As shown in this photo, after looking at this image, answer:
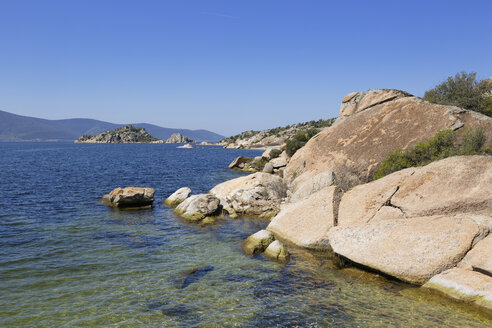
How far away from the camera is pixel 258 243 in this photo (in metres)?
16.4

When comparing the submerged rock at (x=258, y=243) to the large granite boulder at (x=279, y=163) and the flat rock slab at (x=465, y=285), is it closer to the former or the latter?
the flat rock slab at (x=465, y=285)

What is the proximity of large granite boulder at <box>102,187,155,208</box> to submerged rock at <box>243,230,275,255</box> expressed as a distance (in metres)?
13.4

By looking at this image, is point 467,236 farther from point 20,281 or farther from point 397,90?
point 397,90

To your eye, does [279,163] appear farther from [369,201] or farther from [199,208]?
[369,201]

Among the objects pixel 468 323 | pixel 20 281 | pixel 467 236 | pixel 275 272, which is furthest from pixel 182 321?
pixel 467 236

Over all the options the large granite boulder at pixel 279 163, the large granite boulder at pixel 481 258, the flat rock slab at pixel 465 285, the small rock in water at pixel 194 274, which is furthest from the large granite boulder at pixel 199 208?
the large granite boulder at pixel 279 163

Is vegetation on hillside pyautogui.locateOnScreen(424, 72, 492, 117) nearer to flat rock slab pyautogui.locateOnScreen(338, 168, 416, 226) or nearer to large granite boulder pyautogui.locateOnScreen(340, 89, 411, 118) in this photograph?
large granite boulder pyautogui.locateOnScreen(340, 89, 411, 118)

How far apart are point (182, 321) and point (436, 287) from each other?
919 centimetres

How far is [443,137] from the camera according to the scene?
2048cm

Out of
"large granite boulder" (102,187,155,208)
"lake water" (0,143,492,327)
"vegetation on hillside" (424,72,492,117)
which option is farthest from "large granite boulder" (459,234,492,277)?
"large granite boulder" (102,187,155,208)

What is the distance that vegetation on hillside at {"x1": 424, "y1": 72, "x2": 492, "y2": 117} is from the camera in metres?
27.6

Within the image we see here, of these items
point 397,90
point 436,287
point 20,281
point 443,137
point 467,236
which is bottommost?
point 20,281

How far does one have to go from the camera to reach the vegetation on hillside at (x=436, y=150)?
1914 cm

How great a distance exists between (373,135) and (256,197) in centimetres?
1048
